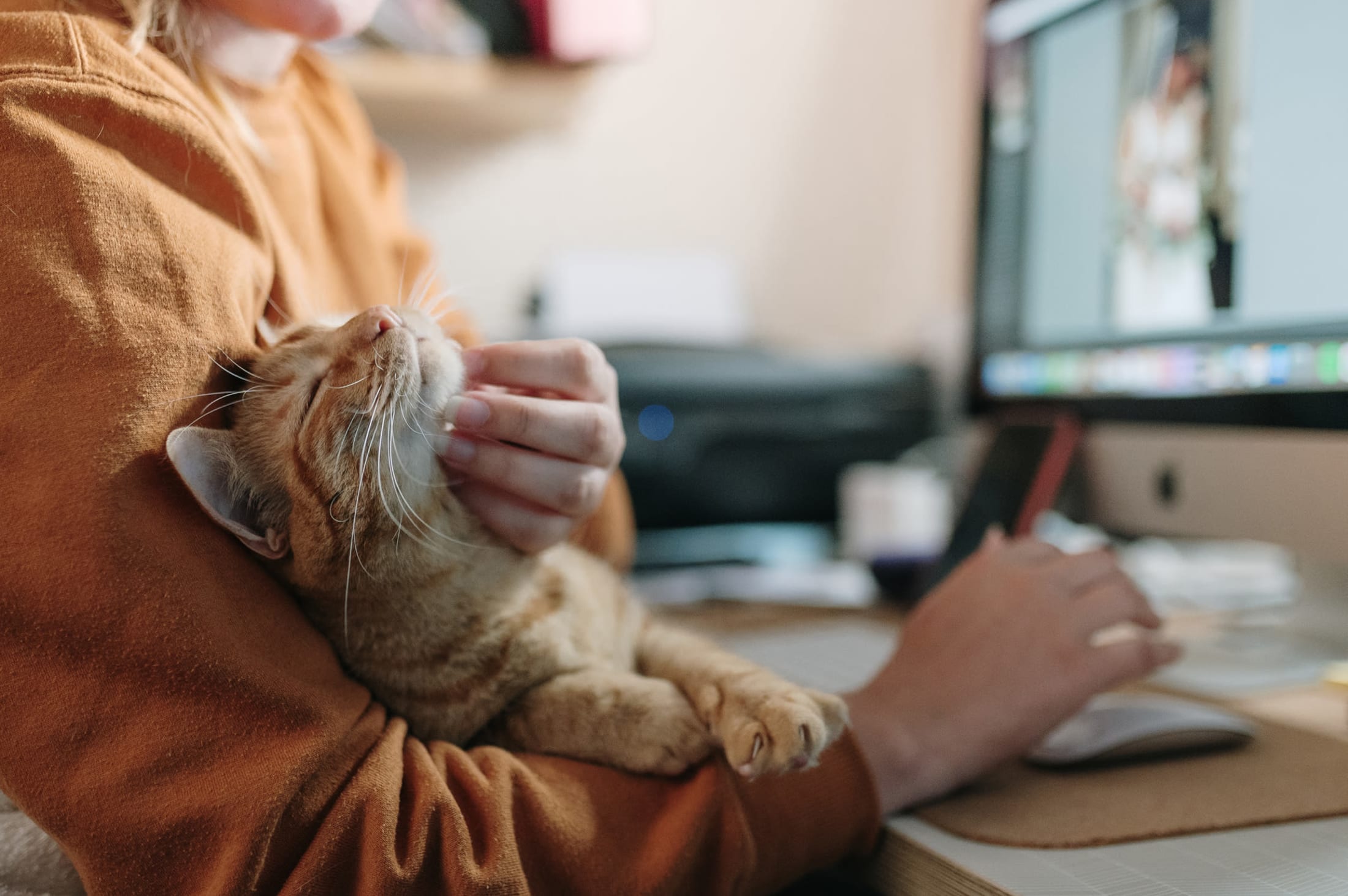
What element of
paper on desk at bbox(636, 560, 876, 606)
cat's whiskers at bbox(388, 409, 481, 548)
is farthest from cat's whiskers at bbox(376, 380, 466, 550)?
paper on desk at bbox(636, 560, 876, 606)

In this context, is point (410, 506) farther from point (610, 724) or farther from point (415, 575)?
point (610, 724)

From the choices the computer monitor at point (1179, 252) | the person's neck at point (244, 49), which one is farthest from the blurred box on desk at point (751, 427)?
the person's neck at point (244, 49)

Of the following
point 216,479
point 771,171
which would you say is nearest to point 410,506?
point 216,479

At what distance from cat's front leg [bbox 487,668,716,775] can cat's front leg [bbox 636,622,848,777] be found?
0.02 metres

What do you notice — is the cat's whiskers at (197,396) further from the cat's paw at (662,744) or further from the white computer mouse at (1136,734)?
the white computer mouse at (1136,734)

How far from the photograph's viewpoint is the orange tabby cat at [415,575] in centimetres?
53

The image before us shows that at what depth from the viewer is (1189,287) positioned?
2.61ft

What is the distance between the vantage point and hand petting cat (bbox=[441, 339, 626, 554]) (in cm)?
55

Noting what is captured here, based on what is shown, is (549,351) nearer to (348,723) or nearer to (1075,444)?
(348,723)

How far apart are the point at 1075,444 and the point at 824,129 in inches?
45.1

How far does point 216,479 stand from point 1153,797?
1.78ft

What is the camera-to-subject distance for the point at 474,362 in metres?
0.59

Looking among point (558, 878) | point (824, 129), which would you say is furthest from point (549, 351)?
point (824, 129)

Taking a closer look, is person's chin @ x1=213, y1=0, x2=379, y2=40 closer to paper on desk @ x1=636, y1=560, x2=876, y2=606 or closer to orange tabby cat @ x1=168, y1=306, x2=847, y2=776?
orange tabby cat @ x1=168, y1=306, x2=847, y2=776
